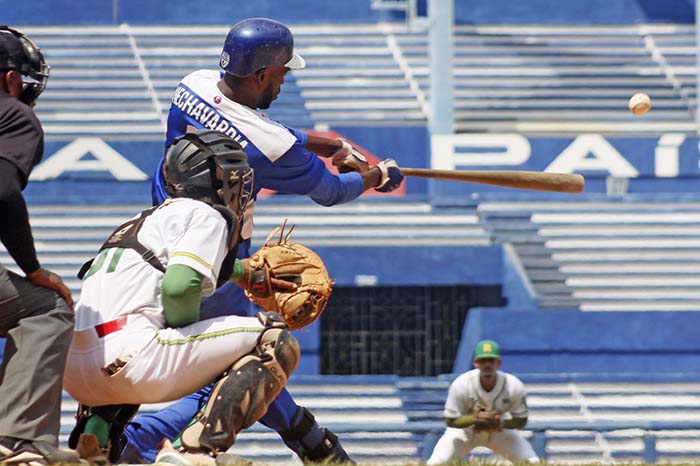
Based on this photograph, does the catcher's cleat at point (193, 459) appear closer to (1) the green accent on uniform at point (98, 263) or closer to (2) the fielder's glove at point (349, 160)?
(1) the green accent on uniform at point (98, 263)

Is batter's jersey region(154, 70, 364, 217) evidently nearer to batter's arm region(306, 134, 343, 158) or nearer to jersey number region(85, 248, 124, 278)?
batter's arm region(306, 134, 343, 158)

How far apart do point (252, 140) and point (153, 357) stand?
1.35 metres

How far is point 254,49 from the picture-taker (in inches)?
202

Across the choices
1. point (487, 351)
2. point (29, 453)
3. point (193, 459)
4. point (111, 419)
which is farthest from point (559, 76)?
point (29, 453)

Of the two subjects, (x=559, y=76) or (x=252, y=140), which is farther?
(x=559, y=76)

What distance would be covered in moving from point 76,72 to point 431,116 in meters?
5.52

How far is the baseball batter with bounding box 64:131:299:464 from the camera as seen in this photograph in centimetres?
397

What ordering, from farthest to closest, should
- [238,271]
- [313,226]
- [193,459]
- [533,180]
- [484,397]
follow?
[313,226] < [484,397] < [533,180] < [238,271] < [193,459]

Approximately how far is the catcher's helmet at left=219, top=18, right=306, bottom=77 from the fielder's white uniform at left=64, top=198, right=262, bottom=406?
43.5 inches

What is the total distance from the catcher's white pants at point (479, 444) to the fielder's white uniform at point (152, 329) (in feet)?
20.8

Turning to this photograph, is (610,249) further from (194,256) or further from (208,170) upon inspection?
(194,256)

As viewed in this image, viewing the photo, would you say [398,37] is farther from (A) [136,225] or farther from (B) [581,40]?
(A) [136,225]

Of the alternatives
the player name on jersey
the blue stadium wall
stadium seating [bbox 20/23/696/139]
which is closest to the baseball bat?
the player name on jersey

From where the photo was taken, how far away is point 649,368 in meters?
13.9
